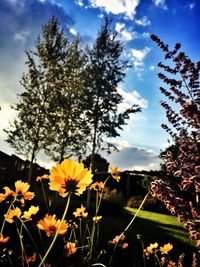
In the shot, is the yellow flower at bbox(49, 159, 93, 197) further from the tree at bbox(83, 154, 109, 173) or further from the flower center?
the tree at bbox(83, 154, 109, 173)

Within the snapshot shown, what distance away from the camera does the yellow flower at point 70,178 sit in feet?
3.62

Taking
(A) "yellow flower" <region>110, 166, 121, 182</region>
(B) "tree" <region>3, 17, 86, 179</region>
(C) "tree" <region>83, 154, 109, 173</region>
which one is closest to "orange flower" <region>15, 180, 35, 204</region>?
(A) "yellow flower" <region>110, 166, 121, 182</region>

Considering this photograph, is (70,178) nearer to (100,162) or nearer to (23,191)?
(23,191)

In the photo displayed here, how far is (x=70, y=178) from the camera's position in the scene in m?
1.13

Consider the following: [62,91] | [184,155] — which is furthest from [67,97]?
[184,155]

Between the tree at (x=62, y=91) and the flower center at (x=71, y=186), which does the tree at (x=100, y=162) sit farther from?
the flower center at (x=71, y=186)

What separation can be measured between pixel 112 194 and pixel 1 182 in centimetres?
1083

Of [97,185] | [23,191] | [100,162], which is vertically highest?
[100,162]

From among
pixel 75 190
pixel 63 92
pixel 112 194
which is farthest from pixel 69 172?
pixel 112 194

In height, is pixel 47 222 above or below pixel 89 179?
below

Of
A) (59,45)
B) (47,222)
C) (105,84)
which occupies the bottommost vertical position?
(47,222)

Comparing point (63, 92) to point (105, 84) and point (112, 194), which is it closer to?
point (105, 84)

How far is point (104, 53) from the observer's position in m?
18.8

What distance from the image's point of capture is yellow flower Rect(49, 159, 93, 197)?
110 centimetres
